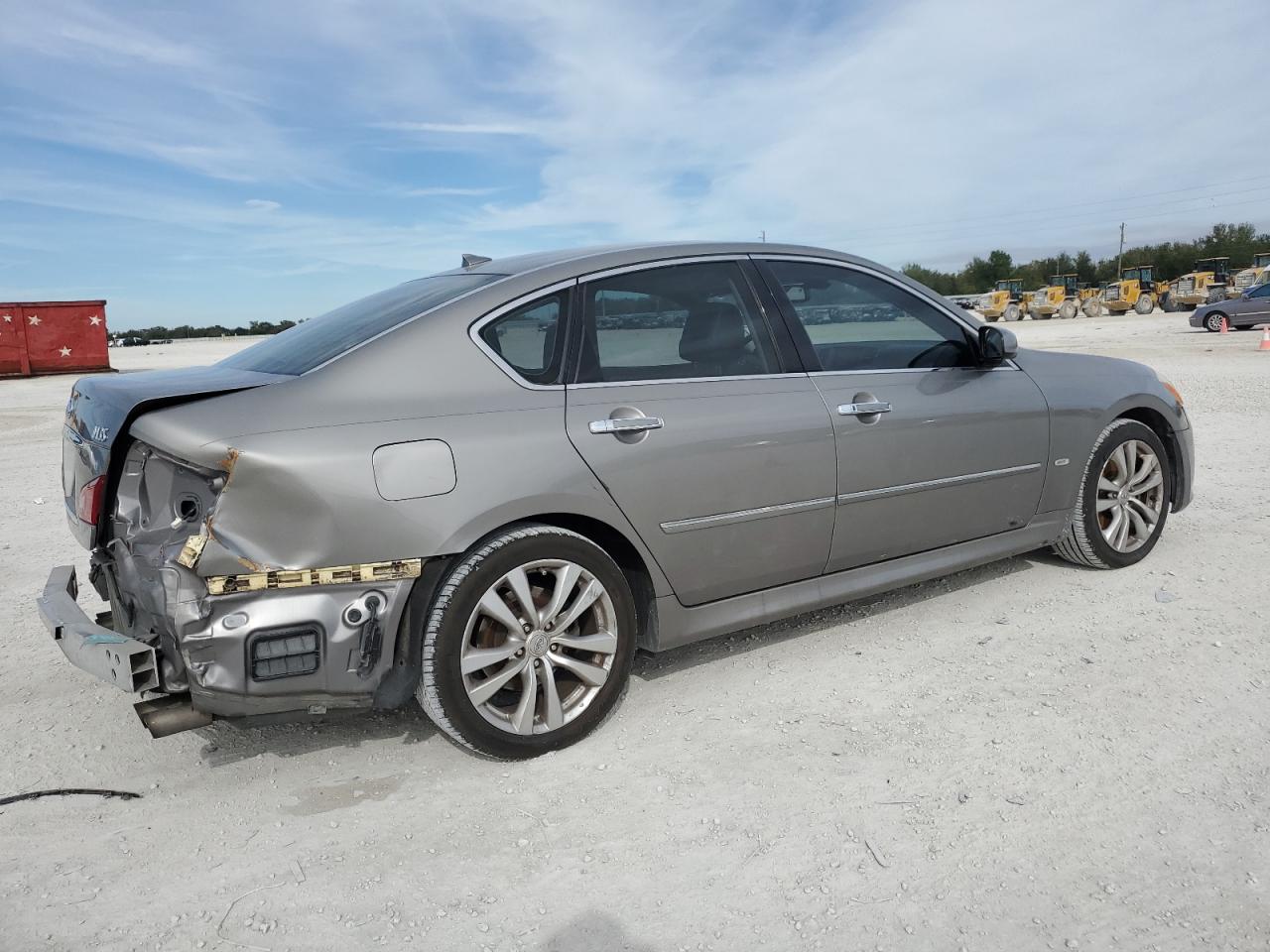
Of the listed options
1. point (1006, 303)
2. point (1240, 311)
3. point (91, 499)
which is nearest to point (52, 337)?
point (91, 499)

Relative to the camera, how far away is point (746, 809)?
8.99 ft

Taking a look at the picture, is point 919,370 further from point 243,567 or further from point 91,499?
point 91,499

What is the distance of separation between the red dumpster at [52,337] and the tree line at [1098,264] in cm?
6204

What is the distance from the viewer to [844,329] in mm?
3906

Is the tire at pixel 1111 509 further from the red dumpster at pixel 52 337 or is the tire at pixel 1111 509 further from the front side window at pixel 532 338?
the red dumpster at pixel 52 337

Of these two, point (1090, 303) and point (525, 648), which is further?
point (1090, 303)

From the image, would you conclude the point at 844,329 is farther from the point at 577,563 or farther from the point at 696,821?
the point at 696,821

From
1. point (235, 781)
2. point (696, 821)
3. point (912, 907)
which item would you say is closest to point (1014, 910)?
point (912, 907)

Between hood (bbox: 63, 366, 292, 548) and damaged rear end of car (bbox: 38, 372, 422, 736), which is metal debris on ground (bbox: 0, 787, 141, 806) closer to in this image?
damaged rear end of car (bbox: 38, 372, 422, 736)

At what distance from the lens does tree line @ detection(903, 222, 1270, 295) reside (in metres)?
78.3

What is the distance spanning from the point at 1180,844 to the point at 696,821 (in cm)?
124

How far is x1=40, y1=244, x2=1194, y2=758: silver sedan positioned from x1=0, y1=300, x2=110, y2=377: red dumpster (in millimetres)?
21646

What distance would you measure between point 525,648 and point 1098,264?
101 meters

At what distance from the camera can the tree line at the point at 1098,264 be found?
78.3 metres
